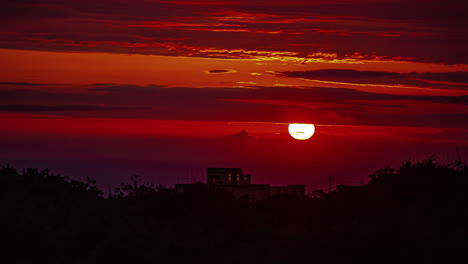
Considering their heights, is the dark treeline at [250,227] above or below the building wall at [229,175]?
below

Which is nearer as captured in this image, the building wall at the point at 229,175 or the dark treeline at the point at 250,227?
the dark treeline at the point at 250,227

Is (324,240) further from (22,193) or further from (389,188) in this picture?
(22,193)

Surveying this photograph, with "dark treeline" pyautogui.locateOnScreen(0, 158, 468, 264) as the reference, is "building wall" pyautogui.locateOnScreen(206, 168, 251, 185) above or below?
above

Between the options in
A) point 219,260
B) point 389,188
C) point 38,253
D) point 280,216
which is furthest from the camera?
point 280,216

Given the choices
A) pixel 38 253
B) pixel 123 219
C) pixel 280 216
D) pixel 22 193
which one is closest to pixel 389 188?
pixel 280 216

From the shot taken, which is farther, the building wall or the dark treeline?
the building wall

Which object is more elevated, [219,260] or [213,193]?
[213,193]

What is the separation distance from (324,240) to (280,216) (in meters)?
7.82

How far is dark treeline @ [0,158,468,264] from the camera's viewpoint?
22.0 metres

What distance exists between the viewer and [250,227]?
82.4ft

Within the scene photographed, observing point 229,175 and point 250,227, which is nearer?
point 250,227

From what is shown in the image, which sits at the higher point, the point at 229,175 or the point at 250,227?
the point at 229,175

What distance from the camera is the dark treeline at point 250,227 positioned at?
2195 centimetres

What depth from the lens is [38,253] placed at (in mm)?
23609
